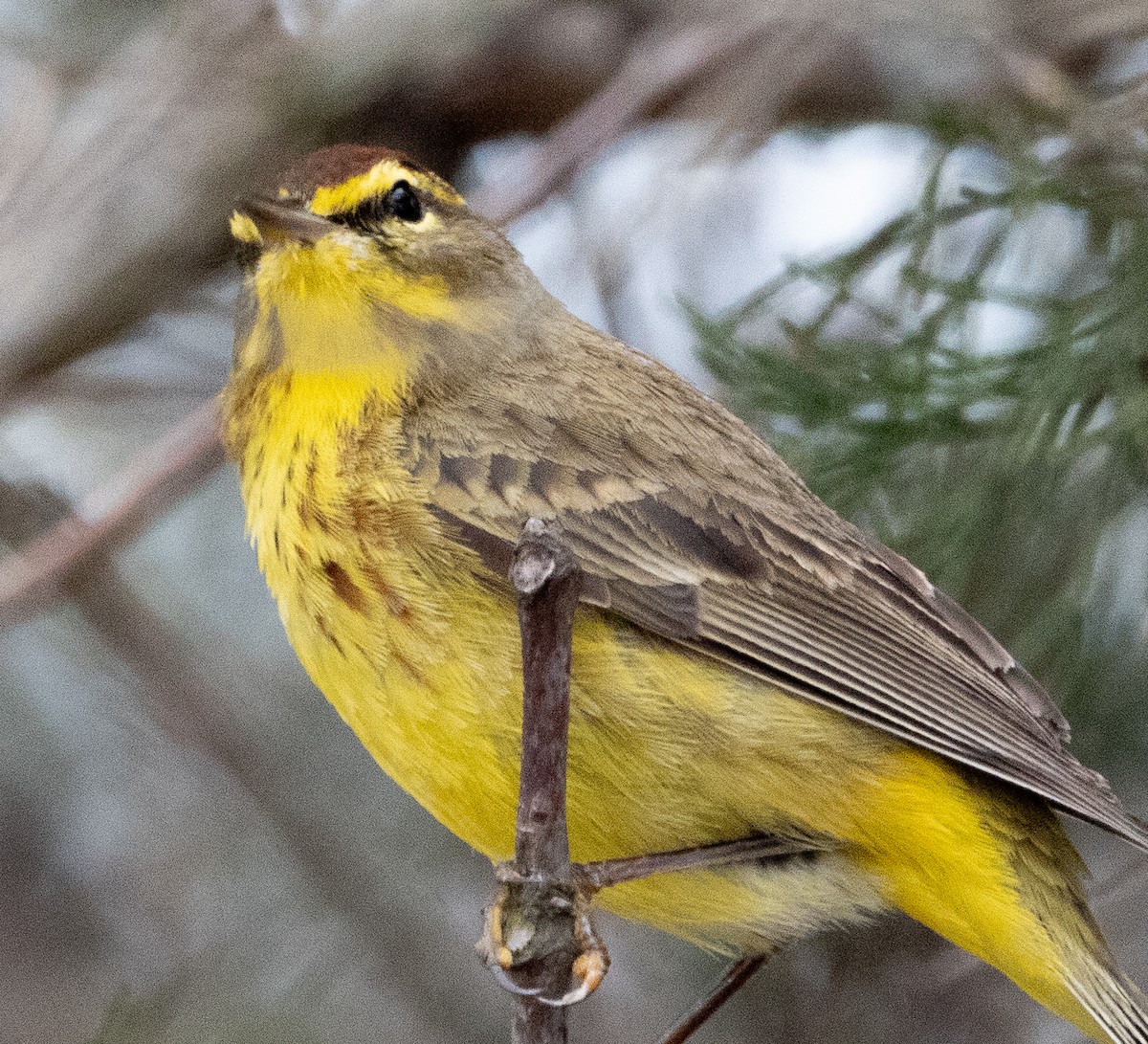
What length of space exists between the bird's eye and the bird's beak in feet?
0.64

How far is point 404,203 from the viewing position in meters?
3.66

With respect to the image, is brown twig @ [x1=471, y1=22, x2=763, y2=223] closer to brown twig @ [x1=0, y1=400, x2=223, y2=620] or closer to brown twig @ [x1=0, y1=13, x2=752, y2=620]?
brown twig @ [x1=0, y1=13, x2=752, y2=620]

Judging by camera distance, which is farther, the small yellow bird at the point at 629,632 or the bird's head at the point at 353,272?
the bird's head at the point at 353,272

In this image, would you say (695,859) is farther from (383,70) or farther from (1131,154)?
(383,70)

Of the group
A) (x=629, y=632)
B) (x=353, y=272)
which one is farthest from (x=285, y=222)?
(x=629, y=632)

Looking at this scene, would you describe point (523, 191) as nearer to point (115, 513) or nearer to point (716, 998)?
point (115, 513)

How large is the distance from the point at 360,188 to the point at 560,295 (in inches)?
73.1

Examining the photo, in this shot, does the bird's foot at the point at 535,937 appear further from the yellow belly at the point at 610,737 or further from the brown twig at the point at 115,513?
the brown twig at the point at 115,513

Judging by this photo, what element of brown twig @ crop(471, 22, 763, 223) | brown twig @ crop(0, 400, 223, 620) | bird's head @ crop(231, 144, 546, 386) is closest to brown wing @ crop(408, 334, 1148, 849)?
bird's head @ crop(231, 144, 546, 386)

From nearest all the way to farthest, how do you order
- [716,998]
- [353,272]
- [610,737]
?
[610,737] → [353,272] → [716,998]

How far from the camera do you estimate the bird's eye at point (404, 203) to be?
11.9ft

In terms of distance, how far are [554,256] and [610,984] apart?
93.9 inches

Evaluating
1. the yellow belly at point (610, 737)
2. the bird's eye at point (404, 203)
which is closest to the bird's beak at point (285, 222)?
the bird's eye at point (404, 203)

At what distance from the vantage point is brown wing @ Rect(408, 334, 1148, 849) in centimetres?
331
